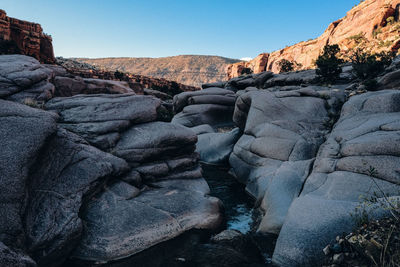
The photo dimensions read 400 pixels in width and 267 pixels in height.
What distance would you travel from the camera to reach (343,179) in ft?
28.3

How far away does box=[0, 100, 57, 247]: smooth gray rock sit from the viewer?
5.80 meters

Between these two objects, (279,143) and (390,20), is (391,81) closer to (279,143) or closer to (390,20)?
(279,143)

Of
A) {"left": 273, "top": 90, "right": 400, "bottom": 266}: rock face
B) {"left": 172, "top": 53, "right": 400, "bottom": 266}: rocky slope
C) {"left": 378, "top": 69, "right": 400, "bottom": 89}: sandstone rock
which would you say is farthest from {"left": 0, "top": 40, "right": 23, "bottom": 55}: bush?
{"left": 378, "top": 69, "right": 400, "bottom": 89}: sandstone rock

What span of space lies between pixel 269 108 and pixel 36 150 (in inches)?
533

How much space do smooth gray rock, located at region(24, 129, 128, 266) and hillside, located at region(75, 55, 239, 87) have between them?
144155 mm

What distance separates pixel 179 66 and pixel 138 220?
15930cm

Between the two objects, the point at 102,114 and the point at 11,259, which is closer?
the point at 11,259

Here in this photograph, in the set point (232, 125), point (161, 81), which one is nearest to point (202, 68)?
point (161, 81)

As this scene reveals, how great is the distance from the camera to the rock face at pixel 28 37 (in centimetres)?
4447

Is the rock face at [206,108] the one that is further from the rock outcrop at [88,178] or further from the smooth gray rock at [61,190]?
the smooth gray rock at [61,190]

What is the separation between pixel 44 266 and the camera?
21.1ft

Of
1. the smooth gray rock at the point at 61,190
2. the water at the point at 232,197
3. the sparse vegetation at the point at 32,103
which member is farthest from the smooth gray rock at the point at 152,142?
the sparse vegetation at the point at 32,103

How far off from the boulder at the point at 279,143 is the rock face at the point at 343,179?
3.71 feet

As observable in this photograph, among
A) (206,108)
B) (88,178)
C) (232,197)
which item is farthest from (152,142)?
(206,108)
